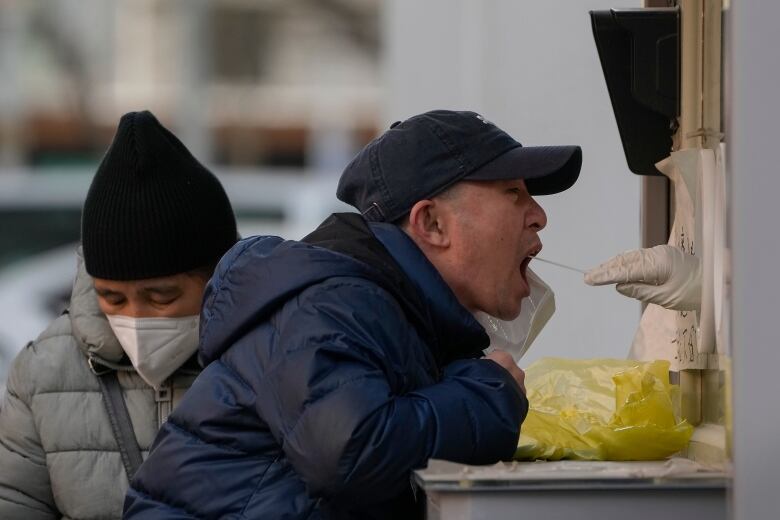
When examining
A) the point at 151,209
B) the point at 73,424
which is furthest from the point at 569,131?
the point at 73,424

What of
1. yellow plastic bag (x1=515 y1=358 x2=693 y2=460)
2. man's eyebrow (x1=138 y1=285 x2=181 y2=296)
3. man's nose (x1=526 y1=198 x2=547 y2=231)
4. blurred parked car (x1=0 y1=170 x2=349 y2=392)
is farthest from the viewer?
blurred parked car (x1=0 y1=170 x2=349 y2=392)

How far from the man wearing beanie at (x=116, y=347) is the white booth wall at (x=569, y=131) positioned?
1.69 meters

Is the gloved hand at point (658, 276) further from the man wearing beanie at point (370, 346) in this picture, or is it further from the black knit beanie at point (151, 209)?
the black knit beanie at point (151, 209)

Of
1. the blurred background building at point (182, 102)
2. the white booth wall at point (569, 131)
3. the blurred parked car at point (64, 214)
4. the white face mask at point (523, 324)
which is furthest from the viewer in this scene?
the blurred background building at point (182, 102)

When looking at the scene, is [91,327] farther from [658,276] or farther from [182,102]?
[182,102]

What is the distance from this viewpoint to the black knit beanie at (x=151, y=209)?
289cm

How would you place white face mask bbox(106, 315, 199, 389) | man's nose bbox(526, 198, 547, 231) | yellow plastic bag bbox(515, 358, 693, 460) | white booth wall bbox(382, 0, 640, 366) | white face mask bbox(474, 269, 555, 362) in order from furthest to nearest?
1. white booth wall bbox(382, 0, 640, 366)
2. white face mask bbox(106, 315, 199, 389)
3. white face mask bbox(474, 269, 555, 362)
4. man's nose bbox(526, 198, 547, 231)
5. yellow plastic bag bbox(515, 358, 693, 460)

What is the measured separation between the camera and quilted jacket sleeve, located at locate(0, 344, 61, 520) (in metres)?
2.88

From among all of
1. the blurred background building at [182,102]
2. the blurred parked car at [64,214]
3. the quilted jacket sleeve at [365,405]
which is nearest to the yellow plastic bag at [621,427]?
the quilted jacket sleeve at [365,405]

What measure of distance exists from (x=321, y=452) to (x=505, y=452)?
287mm

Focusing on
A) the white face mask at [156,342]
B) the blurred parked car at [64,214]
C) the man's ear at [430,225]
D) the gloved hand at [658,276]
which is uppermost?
the man's ear at [430,225]

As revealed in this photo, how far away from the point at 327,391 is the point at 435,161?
53 cm

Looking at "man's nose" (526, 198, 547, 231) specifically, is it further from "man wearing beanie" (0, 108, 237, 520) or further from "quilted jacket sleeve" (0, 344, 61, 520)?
"quilted jacket sleeve" (0, 344, 61, 520)

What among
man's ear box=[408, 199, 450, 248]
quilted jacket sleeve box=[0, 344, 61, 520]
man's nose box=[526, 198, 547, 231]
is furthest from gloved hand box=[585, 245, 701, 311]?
quilted jacket sleeve box=[0, 344, 61, 520]
